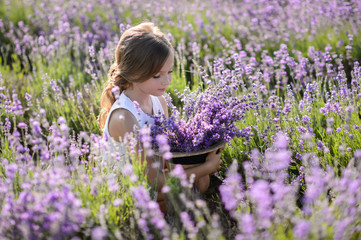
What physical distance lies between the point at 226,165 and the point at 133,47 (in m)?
1.15

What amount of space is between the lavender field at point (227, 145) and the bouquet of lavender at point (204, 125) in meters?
0.09

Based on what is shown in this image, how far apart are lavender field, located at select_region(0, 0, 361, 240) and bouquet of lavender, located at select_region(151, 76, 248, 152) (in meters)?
0.09

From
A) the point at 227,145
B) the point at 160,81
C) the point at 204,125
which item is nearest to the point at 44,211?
the point at 204,125

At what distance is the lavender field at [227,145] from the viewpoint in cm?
172

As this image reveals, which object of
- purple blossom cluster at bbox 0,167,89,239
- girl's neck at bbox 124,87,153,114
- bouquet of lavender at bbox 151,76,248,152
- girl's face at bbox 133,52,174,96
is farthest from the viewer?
girl's neck at bbox 124,87,153,114

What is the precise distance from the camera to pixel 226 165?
300cm

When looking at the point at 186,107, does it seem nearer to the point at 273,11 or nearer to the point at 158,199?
the point at 158,199

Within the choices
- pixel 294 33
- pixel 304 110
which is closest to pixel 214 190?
pixel 304 110

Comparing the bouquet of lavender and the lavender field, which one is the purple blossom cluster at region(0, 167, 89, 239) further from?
the bouquet of lavender

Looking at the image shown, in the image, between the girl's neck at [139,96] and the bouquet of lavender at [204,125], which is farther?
the girl's neck at [139,96]

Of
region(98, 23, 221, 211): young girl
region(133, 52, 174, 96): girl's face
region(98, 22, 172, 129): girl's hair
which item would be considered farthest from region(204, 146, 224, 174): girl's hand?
region(98, 22, 172, 129): girl's hair

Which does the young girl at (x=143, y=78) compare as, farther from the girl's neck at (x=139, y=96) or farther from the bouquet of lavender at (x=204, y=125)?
the bouquet of lavender at (x=204, y=125)

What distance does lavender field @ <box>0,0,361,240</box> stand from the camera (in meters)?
1.72

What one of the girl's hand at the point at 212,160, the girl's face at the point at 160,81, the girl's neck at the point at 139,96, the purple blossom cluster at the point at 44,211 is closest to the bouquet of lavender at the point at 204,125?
the girl's hand at the point at 212,160
